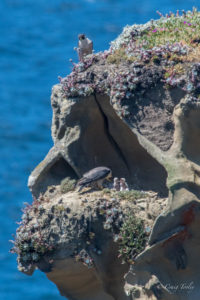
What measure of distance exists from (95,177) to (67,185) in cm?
119

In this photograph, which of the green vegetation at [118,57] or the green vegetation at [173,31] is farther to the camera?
the green vegetation at [173,31]

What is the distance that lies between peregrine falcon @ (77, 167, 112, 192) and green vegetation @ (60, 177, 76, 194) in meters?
0.56

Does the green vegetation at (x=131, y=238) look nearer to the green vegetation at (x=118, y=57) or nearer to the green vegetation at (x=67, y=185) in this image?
the green vegetation at (x=67, y=185)

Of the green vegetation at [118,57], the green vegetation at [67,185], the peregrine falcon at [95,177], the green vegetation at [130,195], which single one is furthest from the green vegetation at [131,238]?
the green vegetation at [118,57]

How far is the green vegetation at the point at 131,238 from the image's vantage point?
20500 mm

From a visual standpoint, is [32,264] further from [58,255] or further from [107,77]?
[107,77]

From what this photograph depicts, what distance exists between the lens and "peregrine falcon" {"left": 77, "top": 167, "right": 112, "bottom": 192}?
70.3ft

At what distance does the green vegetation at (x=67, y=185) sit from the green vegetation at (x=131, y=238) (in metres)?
2.23

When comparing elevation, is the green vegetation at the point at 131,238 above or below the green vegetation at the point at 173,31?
below

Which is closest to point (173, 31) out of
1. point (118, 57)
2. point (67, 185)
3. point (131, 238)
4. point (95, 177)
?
point (118, 57)

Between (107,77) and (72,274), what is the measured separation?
5.12 m

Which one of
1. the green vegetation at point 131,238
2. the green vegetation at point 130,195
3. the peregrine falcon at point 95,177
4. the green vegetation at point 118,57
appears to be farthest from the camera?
the green vegetation at point 118,57

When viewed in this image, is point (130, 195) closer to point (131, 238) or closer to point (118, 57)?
point (131, 238)

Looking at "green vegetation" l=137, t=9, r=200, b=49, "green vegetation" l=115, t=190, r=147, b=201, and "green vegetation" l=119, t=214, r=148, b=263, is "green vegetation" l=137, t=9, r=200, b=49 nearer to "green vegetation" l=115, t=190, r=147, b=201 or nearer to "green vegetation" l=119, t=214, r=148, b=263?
"green vegetation" l=115, t=190, r=147, b=201
